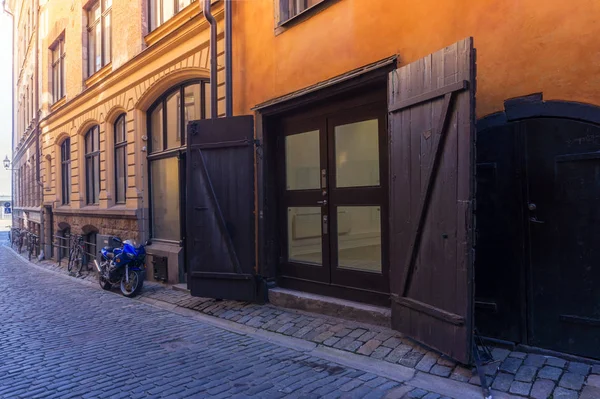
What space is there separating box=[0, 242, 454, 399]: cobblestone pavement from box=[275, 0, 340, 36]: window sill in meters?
4.22

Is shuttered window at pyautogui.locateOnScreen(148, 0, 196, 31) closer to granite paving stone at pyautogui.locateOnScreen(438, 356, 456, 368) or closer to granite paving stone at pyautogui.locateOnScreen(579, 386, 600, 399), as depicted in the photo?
granite paving stone at pyautogui.locateOnScreen(438, 356, 456, 368)

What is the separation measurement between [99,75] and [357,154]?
32.0ft

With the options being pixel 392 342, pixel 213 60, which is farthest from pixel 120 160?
pixel 392 342

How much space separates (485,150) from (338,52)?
Answer: 232 cm

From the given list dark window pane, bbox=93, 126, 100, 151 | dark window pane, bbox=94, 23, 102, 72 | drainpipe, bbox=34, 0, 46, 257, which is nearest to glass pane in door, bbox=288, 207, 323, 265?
dark window pane, bbox=93, 126, 100, 151

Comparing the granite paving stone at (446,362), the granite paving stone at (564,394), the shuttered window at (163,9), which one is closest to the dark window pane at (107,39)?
the shuttered window at (163,9)

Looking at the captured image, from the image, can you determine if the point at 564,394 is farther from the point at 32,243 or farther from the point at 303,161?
the point at 32,243

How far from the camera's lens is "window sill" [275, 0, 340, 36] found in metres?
5.60

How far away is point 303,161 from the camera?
6176mm

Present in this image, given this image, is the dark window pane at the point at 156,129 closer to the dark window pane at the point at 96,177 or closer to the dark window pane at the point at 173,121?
the dark window pane at the point at 173,121

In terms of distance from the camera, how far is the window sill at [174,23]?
793 centimetres

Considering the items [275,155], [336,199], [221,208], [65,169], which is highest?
[65,169]

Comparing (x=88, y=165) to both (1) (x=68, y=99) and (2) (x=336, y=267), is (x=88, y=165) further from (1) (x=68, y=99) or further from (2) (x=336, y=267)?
(2) (x=336, y=267)

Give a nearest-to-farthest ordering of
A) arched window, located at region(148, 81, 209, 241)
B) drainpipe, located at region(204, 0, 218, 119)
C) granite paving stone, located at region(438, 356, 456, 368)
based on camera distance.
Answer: granite paving stone, located at region(438, 356, 456, 368) < drainpipe, located at region(204, 0, 218, 119) < arched window, located at region(148, 81, 209, 241)
